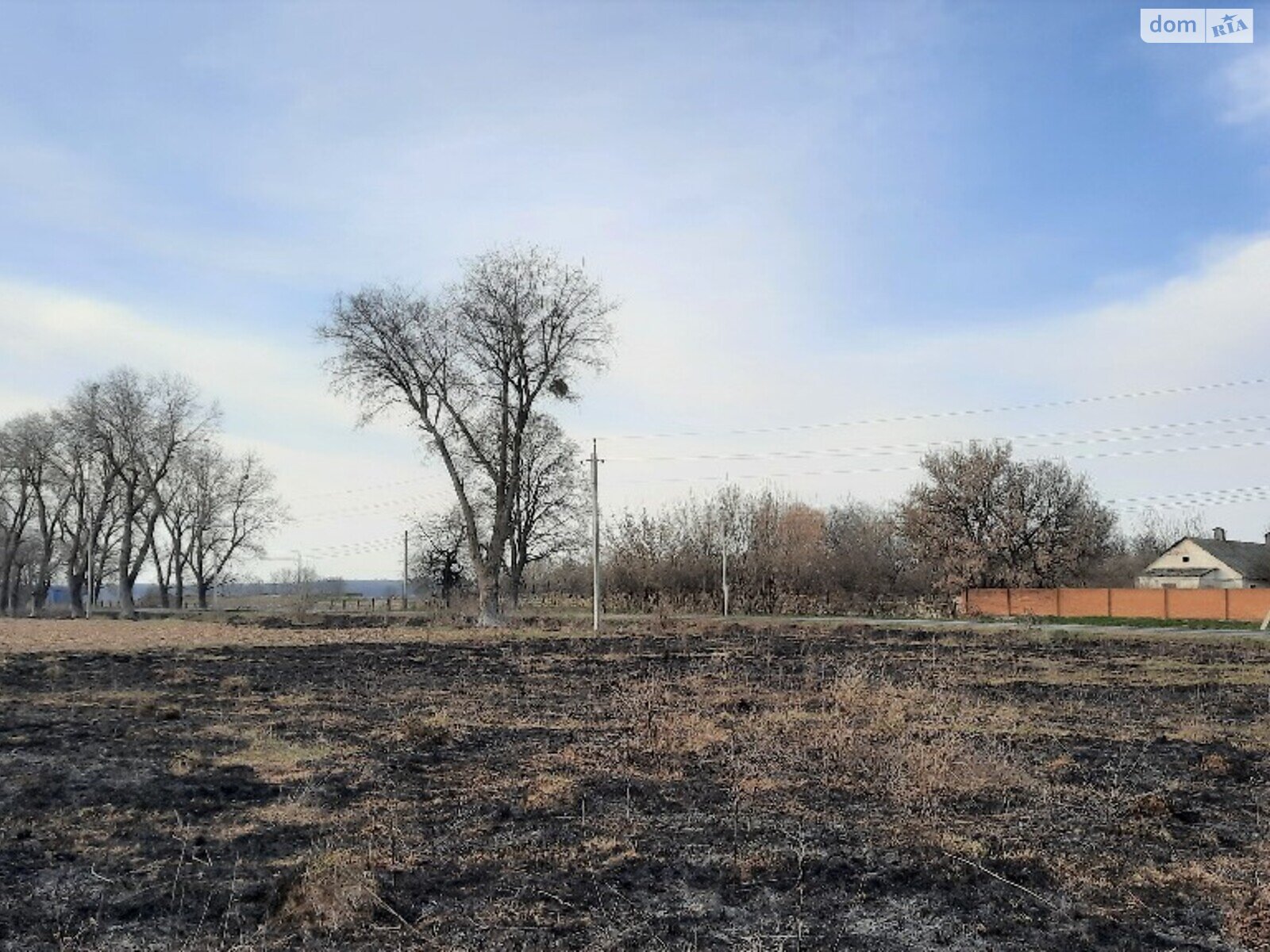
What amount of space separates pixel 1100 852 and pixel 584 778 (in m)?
4.35

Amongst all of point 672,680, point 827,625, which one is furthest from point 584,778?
point 827,625

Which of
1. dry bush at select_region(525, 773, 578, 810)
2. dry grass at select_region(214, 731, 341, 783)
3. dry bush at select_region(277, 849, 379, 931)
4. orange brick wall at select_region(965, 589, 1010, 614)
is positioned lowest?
orange brick wall at select_region(965, 589, 1010, 614)

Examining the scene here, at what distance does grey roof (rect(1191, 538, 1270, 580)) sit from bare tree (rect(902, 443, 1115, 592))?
496 inches

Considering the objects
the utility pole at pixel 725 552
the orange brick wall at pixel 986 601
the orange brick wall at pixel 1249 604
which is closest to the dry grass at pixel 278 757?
the utility pole at pixel 725 552

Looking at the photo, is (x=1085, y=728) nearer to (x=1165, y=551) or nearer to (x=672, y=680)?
(x=672, y=680)

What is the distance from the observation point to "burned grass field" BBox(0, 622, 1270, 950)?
568 cm

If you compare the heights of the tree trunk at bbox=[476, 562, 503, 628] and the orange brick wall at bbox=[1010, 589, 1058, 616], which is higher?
the tree trunk at bbox=[476, 562, 503, 628]

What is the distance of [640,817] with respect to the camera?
7.90 metres

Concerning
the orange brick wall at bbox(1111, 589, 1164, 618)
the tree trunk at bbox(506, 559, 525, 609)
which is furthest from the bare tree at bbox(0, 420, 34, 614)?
the orange brick wall at bbox(1111, 589, 1164, 618)

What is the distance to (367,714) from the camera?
13906 mm

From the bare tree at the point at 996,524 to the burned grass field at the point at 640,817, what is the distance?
1413 inches

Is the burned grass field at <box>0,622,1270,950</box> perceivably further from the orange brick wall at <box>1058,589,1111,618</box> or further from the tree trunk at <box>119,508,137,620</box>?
the tree trunk at <box>119,508,137,620</box>

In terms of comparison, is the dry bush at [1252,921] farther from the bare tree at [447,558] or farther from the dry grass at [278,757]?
the bare tree at [447,558]

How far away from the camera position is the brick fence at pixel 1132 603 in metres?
43.0
